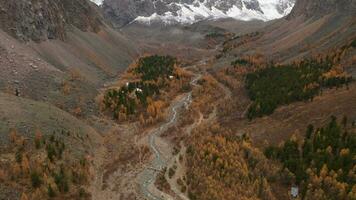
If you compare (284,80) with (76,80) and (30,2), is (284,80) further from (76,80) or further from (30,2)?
(30,2)

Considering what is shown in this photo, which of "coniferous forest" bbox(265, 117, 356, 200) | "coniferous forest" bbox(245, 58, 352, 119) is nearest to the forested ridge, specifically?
"coniferous forest" bbox(245, 58, 352, 119)

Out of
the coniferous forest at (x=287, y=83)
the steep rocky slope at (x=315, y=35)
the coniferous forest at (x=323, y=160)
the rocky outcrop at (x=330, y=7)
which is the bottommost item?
the coniferous forest at (x=323, y=160)

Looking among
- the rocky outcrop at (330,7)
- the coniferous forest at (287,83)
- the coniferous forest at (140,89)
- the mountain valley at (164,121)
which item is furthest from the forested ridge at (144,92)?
the rocky outcrop at (330,7)

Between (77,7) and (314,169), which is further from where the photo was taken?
(77,7)

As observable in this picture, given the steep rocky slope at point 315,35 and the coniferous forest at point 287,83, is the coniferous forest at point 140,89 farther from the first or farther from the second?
the steep rocky slope at point 315,35

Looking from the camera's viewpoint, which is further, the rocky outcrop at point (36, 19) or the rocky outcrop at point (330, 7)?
the rocky outcrop at point (330, 7)

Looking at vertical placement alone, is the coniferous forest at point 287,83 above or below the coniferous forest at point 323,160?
above

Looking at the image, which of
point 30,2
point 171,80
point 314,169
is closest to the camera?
point 314,169

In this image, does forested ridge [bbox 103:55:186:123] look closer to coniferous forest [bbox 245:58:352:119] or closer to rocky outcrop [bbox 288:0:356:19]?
coniferous forest [bbox 245:58:352:119]

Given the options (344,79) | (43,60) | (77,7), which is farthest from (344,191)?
(77,7)
